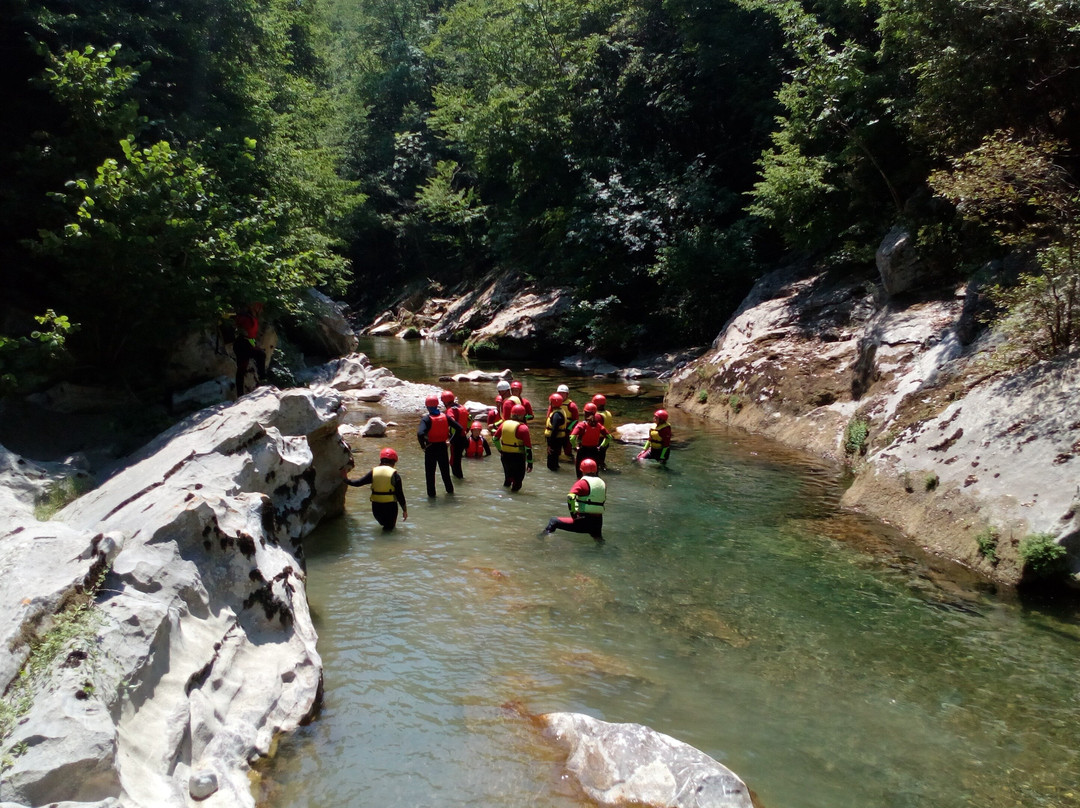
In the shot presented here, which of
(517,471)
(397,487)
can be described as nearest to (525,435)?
(517,471)

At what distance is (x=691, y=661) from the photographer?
7.17 m

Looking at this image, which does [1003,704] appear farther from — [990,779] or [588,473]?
[588,473]

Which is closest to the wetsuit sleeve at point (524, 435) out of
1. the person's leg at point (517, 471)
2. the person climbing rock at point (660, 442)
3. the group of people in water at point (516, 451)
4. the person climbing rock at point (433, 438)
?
the group of people in water at point (516, 451)

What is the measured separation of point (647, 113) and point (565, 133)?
3.49 m

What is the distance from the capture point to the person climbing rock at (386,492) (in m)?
10.5

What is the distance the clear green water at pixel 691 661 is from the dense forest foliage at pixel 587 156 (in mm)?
4481

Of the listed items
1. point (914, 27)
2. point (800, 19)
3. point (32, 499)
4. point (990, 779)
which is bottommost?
point (990, 779)

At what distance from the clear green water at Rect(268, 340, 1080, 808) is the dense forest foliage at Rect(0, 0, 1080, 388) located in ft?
14.7

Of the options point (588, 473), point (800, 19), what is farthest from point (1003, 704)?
point (800, 19)

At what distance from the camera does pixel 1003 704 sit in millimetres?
6504

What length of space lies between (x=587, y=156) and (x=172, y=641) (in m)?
28.4

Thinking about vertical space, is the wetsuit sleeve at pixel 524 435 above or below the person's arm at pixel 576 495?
above

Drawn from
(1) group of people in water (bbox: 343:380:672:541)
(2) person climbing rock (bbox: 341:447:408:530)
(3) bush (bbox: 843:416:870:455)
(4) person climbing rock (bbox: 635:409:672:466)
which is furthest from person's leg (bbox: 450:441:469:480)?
(3) bush (bbox: 843:416:870:455)

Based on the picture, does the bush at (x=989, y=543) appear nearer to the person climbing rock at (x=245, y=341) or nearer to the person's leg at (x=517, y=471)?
the person's leg at (x=517, y=471)
